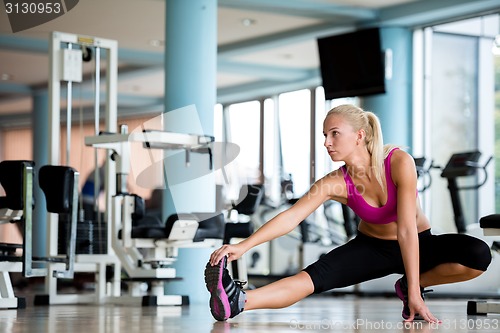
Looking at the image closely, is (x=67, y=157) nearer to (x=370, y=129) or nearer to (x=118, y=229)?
(x=118, y=229)

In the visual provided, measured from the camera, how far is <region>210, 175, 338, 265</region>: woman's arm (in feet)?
11.0

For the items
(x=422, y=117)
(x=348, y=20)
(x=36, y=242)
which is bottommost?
(x=36, y=242)

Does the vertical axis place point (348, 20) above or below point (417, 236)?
above

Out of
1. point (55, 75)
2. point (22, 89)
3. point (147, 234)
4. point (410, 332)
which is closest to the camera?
point (410, 332)

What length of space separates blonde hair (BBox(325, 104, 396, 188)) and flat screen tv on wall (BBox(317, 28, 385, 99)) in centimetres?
526

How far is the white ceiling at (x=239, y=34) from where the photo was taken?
8656 millimetres

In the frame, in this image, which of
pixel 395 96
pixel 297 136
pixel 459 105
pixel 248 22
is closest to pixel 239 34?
pixel 248 22

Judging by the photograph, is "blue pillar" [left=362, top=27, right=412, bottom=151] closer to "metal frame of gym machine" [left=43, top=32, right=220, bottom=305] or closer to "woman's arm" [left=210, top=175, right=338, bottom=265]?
"metal frame of gym machine" [left=43, top=32, right=220, bottom=305]

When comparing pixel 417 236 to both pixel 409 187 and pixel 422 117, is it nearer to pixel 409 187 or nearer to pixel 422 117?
pixel 409 187

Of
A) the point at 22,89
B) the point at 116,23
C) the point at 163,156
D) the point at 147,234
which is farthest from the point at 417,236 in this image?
the point at 22,89

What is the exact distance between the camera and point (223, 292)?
3.38 m

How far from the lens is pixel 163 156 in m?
6.88

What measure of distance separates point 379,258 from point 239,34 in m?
6.75

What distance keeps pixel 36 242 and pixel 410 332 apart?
33.9ft
